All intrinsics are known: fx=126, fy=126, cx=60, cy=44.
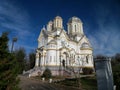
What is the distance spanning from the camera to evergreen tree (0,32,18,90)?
5.49 meters

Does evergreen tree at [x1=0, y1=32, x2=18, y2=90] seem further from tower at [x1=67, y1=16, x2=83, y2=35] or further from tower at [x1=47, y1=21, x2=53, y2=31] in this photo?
tower at [x1=47, y1=21, x2=53, y2=31]

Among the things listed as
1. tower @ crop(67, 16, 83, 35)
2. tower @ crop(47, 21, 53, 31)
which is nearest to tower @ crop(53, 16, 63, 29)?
tower @ crop(47, 21, 53, 31)

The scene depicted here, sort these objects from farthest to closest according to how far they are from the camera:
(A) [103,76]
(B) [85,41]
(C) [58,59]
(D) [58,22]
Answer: (B) [85,41]
(D) [58,22]
(C) [58,59]
(A) [103,76]

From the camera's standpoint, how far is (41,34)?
151 ft

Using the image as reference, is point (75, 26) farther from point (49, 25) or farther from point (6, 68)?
point (6, 68)

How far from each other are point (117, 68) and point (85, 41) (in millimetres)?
39671

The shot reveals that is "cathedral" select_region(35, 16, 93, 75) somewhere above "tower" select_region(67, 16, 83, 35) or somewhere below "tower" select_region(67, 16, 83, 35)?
below

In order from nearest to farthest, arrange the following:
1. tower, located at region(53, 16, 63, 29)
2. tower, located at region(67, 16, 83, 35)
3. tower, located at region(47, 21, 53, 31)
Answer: tower, located at region(53, 16, 63, 29)
tower, located at region(67, 16, 83, 35)
tower, located at region(47, 21, 53, 31)

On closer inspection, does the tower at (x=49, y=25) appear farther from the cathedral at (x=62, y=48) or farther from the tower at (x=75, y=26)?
the tower at (x=75, y=26)

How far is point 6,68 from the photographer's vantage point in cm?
596

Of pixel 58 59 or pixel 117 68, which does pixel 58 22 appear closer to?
pixel 58 59

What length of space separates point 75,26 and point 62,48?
15.4 metres

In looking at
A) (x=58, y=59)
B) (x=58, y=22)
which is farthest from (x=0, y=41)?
(x=58, y=22)

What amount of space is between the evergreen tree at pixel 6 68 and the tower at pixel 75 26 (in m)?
45.3
